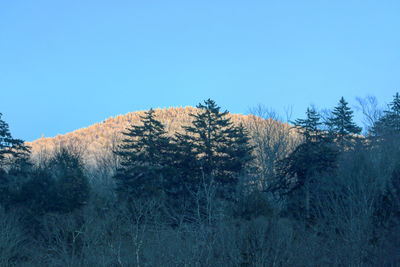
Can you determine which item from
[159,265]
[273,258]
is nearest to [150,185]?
[159,265]

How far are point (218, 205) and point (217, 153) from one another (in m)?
7.26

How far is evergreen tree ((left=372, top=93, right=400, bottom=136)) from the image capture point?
110 feet

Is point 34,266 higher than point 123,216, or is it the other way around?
point 123,216

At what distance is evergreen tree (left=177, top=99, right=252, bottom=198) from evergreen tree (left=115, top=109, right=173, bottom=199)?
2.25 meters

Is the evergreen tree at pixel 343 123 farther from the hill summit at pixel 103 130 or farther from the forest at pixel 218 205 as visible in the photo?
the hill summit at pixel 103 130

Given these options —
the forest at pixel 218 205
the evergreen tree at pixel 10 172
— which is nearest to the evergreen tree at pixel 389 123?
the forest at pixel 218 205

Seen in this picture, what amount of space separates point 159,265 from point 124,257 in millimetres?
3397

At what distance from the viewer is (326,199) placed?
2220cm

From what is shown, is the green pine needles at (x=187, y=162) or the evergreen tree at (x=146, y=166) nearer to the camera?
the evergreen tree at (x=146, y=166)

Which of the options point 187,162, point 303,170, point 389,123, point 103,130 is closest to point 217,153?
point 187,162

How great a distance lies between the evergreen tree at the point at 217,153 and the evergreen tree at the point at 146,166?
225 centimetres

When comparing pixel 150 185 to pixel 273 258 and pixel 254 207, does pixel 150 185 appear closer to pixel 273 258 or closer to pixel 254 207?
pixel 254 207

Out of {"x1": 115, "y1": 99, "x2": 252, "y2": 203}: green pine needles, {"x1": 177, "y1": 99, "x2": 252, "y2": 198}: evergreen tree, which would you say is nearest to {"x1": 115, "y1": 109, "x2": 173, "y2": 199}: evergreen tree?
{"x1": 115, "y1": 99, "x2": 252, "y2": 203}: green pine needles

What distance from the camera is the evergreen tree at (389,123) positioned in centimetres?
3347
